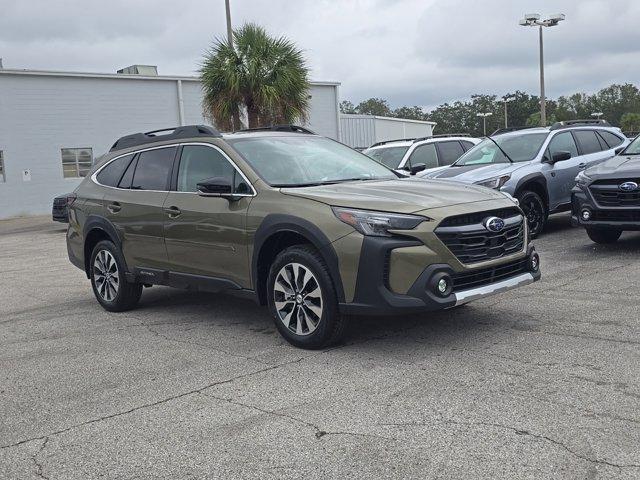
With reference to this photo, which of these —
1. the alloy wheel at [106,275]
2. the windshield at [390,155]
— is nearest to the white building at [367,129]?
the windshield at [390,155]

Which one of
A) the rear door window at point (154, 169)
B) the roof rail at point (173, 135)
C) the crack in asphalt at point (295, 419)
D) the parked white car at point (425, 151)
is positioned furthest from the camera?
the parked white car at point (425, 151)

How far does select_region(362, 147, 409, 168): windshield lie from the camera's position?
13.6m

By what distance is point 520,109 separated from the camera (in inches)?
4129

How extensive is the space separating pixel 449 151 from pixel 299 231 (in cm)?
903

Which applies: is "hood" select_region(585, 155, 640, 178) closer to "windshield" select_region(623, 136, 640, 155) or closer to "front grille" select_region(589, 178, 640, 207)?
"front grille" select_region(589, 178, 640, 207)

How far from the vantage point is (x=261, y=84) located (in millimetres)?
19906

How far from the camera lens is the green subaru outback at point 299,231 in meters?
5.09

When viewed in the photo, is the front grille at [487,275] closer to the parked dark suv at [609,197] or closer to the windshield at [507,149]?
the parked dark suv at [609,197]

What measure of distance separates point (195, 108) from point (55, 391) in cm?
2619

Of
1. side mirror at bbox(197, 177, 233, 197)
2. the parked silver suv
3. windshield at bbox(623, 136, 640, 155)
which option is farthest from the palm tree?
side mirror at bbox(197, 177, 233, 197)

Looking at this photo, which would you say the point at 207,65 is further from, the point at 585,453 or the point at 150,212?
the point at 585,453

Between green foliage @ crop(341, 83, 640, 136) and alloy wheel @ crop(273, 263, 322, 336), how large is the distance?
91.0 meters

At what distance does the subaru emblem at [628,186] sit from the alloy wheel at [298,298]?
510 centimetres

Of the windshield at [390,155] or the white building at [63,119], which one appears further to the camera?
the white building at [63,119]
